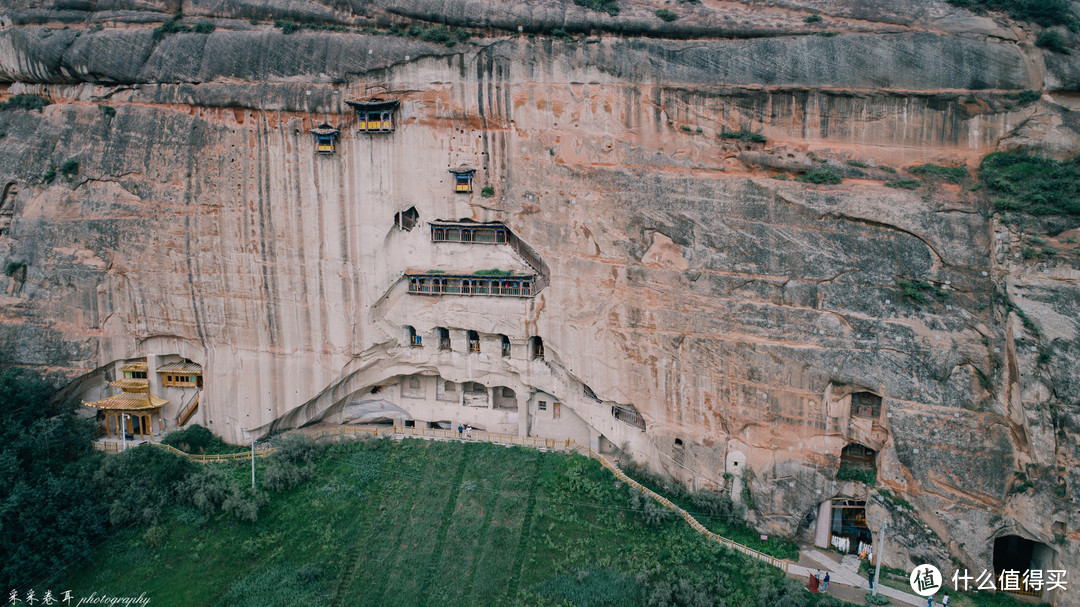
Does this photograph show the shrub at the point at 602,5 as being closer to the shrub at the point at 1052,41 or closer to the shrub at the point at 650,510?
the shrub at the point at 1052,41

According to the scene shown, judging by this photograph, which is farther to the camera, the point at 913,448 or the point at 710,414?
the point at 710,414

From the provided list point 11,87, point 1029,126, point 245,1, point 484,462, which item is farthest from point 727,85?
point 11,87

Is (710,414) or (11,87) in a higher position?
(11,87)

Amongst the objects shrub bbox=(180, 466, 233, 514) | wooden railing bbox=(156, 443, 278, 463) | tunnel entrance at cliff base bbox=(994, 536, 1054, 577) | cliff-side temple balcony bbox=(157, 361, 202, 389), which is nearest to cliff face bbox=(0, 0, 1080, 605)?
cliff-side temple balcony bbox=(157, 361, 202, 389)

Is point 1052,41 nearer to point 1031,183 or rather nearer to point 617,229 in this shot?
point 1031,183

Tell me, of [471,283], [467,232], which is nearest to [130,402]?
[471,283]

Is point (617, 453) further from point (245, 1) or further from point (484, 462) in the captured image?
point (245, 1)

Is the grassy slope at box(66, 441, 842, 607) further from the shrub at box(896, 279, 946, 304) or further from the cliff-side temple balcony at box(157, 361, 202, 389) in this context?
the shrub at box(896, 279, 946, 304)
